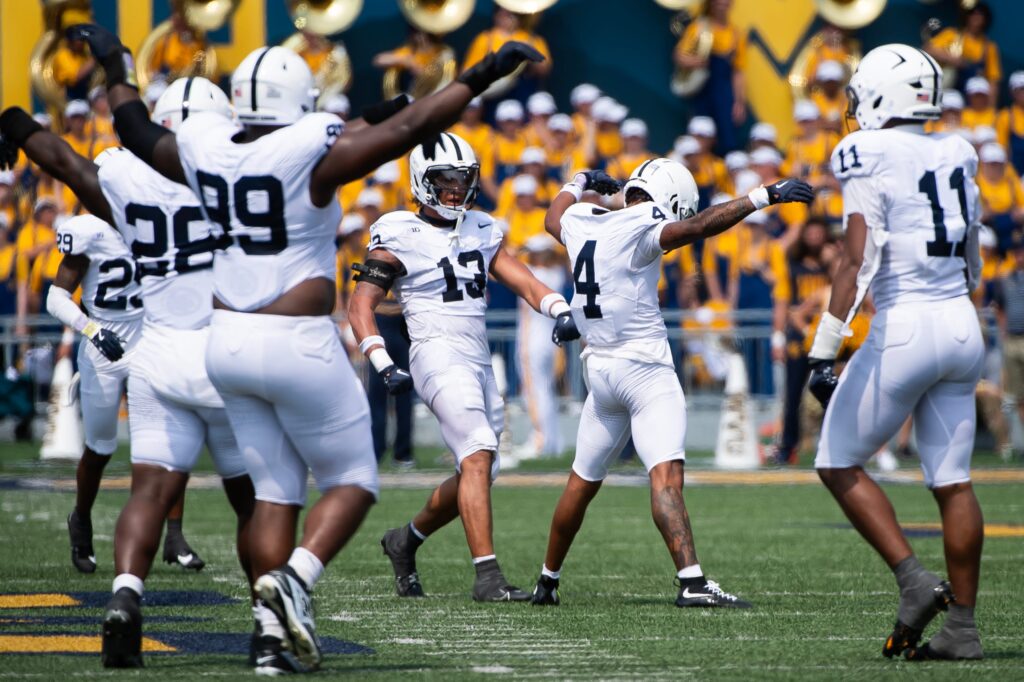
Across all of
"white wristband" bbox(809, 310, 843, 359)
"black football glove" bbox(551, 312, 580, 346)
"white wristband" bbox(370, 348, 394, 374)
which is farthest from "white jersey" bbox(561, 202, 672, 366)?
"white wristband" bbox(809, 310, 843, 359)

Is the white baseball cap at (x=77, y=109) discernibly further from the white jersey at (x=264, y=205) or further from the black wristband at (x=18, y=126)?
the white jersey at (x=264, y=205)

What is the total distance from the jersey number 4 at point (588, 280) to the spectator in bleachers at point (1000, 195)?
33.4 ft

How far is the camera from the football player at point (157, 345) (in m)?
6.13

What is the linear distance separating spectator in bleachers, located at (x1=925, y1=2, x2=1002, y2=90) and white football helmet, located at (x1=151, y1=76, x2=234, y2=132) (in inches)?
563

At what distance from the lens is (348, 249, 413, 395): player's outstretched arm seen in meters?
→ 7.65

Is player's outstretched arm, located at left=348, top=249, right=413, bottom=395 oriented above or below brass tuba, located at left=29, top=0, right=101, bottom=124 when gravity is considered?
below

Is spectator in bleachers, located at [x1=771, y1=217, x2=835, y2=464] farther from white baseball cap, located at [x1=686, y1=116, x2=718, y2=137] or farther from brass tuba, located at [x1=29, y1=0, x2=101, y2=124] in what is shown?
brass tuba, located at [x1=29, y1=0, x2=101, y2=124]

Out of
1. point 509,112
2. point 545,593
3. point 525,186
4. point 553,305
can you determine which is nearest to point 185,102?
point 553,305

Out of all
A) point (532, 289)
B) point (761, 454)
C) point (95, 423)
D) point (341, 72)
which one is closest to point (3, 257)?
point (341, 72)

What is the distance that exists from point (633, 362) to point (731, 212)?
0.97 m

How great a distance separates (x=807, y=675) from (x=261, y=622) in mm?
1745

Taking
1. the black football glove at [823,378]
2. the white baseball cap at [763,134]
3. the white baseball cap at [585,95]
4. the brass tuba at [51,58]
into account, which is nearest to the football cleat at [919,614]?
the black football glove at [823,378]

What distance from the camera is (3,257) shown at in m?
18.2

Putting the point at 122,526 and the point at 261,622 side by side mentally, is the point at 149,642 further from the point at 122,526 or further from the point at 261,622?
the point at 261,622
